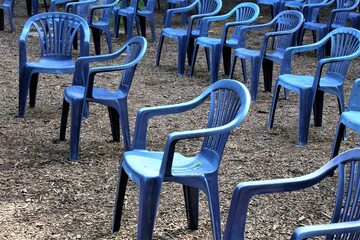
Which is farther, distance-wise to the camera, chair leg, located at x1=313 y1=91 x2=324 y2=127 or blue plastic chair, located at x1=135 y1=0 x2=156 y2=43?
blue plastic chair, located at x1=135 y1=0 x2=156 y2=43

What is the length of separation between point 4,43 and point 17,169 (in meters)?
5.24

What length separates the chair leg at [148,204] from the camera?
3559mm

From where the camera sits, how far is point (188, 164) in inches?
153

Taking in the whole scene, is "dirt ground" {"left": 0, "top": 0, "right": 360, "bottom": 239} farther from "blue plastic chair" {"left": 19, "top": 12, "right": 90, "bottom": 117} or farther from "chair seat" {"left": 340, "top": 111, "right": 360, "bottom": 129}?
"chair seat" {"left": 340, "top": 111, "right": 360, "bottom": 129}

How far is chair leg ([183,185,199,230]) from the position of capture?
4133 mm

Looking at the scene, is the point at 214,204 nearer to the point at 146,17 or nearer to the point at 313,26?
the point at 313,26

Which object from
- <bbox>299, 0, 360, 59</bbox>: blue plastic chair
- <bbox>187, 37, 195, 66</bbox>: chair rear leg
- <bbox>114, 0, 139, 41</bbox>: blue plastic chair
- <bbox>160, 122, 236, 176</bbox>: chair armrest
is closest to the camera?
<bbox>160, 122, 236, 176</bbox>: chair armrest

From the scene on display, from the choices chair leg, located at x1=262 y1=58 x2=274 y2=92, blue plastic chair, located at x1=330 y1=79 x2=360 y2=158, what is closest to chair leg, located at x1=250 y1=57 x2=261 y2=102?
chair leg, located at x1=262 y1=58 x2=274 y2=92

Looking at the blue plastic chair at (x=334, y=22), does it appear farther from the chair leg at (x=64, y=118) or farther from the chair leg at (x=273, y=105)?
the chair leg at (x=64, y=118)

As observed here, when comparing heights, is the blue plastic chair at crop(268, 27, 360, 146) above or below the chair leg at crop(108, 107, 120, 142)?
above

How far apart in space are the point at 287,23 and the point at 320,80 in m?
1.60

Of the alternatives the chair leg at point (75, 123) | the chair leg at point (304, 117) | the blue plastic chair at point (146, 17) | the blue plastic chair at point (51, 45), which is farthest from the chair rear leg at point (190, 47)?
the chair leg at point (75, 123)

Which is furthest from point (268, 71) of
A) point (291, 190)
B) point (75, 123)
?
point (291, 190)

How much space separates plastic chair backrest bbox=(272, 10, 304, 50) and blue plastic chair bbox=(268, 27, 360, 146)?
763mm
